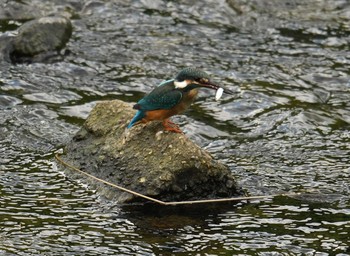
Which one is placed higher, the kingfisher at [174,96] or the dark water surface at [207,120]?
the kingfisher at [174,96]

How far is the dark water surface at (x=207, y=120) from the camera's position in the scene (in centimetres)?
692

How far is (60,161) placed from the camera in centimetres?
838

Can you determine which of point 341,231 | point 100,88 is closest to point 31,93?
point 100,88

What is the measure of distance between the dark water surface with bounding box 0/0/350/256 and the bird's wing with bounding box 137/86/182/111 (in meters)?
0.80

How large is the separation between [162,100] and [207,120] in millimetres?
2520

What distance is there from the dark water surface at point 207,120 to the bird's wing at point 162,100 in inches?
31.5

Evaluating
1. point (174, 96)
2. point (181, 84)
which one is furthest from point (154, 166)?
point (181, 84)

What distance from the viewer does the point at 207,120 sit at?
9.88 meters

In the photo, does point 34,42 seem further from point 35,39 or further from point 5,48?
point 5,48

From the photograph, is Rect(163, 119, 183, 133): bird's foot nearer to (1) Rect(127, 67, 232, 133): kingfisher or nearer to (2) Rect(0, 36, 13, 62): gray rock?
(1) Rect(127, 67, 232, 133): kingfisher

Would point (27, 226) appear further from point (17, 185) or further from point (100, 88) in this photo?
Answer: point (100, 88)

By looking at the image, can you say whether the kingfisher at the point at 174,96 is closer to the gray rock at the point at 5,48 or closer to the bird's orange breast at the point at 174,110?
the bird's orange breast at the point at 174,110

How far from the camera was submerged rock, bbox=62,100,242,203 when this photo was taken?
7273 mm

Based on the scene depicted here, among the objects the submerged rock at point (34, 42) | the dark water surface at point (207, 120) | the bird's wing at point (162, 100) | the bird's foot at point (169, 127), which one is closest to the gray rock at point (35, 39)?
the submerged rock at point (34, 42)
